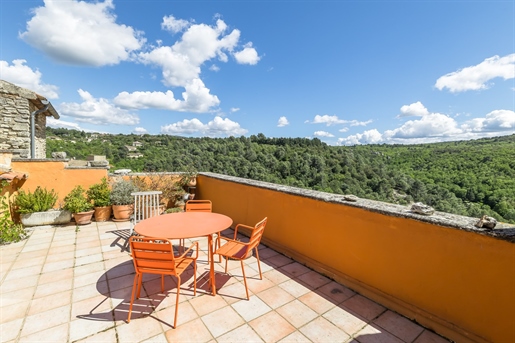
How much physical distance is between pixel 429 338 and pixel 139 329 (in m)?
2.59

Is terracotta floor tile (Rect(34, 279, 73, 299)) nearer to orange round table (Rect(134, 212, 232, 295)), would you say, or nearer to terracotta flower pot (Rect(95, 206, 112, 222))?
orange round table (Rect(134, 212, 232, 295))

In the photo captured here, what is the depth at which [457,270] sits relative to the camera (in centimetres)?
183

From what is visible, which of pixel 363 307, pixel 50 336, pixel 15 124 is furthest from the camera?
pixel 15 124

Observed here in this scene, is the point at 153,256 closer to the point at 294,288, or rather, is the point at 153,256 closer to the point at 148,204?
the point at 294,288

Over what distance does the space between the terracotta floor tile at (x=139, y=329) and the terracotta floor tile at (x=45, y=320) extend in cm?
60

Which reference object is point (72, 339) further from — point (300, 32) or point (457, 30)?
point (300, 32)

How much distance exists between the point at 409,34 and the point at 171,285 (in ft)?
37.1

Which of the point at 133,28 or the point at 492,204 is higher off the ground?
the point at 133,28

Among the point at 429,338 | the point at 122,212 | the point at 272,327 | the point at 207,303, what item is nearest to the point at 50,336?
the point at 207,303

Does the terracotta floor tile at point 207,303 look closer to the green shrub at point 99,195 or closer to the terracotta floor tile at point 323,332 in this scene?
the terracotta floor tile at point 323,332

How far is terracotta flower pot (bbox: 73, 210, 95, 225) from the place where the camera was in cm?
469

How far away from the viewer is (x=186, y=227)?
2.58 metres

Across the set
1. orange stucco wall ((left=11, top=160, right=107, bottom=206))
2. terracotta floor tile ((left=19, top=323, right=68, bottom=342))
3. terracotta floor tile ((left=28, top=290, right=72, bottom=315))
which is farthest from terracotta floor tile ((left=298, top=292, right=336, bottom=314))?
orange stucco wall ((left=11, top=160, right=107, bottom=206))

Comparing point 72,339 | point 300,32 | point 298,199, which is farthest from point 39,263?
point 300,32
